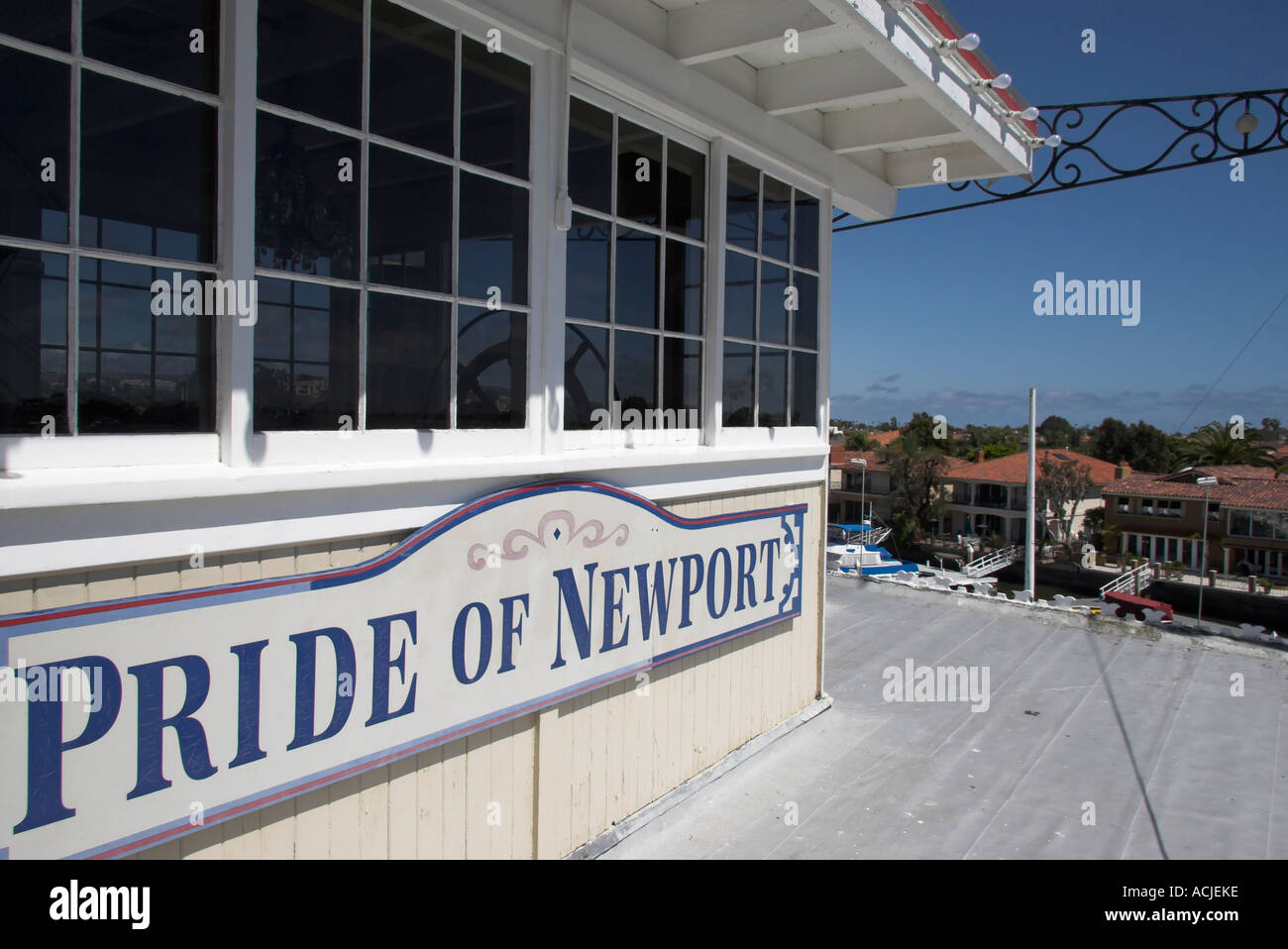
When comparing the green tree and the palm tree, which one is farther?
the green tree

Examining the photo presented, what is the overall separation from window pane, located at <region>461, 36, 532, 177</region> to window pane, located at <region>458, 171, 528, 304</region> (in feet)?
0.35

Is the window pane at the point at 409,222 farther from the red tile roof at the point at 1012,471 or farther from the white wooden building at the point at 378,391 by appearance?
the red tile roof at the point at 1012,471

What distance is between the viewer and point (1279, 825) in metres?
4.56

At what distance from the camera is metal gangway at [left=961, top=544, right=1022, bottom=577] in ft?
149

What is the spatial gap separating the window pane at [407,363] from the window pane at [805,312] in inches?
125

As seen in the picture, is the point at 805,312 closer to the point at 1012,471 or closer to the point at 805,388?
the point at 805,388

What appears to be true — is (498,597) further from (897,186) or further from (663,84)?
(897,186)

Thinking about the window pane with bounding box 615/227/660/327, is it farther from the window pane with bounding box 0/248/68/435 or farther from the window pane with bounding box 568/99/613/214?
the window pane with bounding box 0/248/68/435

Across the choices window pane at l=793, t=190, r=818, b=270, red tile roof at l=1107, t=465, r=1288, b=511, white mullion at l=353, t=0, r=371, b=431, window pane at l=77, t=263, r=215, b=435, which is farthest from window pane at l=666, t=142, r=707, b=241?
red tile roof at l=1107, t=465, r=1288, b=511

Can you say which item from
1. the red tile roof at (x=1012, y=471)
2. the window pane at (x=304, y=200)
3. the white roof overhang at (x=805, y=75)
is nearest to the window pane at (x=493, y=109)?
the white roof overhang at (x=805, y=75)

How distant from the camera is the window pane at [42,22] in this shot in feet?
7.08

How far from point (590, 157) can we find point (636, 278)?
67cm
